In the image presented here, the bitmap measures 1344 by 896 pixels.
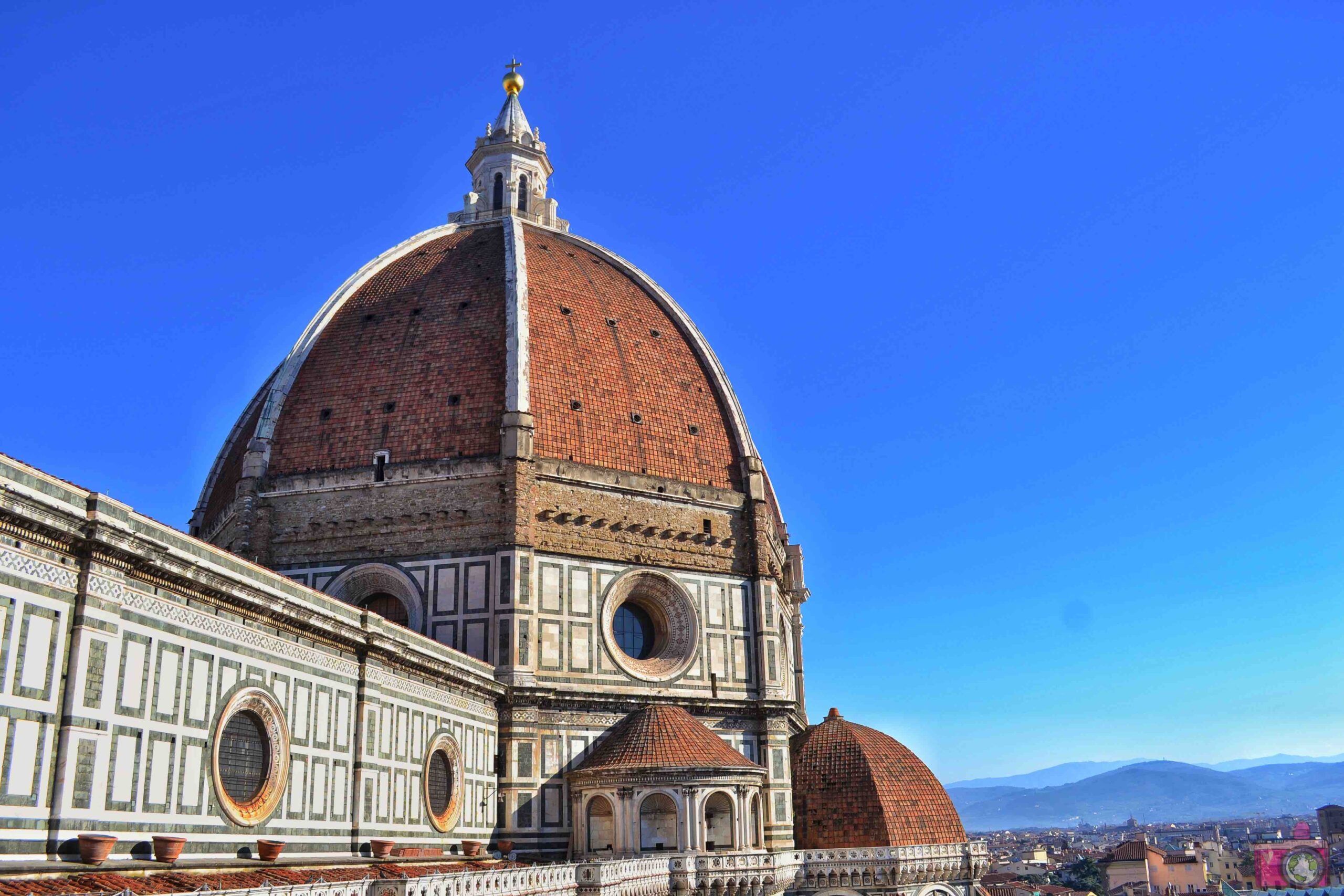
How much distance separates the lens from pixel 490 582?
114 feet

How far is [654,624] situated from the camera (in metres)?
38.4

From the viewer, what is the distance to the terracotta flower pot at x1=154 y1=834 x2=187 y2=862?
18219 millimetres

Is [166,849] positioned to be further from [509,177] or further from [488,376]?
[509,177]

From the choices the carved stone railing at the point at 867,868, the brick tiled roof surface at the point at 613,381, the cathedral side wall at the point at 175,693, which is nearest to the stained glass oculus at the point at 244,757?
the cathedral side wall at the point at 175,693

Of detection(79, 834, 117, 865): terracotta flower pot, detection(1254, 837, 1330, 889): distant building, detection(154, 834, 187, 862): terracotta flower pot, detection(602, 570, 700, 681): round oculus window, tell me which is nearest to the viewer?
detection(79, 834, 117, 865): terracotta flower pot

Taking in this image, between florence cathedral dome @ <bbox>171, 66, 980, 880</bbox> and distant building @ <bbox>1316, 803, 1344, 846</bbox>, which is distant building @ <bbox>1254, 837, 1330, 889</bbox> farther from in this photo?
florence cathedral dome @ <bbox>171, 66, 980, 880</bbox>

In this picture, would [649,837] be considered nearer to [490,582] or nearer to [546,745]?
[546,745]

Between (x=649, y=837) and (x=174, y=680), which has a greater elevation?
(x=174, y=680)

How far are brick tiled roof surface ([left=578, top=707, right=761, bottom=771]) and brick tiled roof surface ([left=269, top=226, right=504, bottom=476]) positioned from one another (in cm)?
923

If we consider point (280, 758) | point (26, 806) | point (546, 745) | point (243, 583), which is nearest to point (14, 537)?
point (26, 806)

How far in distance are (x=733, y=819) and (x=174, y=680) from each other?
58.6 feet

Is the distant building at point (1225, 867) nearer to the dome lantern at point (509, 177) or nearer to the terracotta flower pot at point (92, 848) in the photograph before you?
the dome lantern at point (509, 177)

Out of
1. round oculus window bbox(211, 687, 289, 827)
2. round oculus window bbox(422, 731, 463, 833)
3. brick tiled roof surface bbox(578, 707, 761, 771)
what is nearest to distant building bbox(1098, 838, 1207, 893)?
brick tiled roof surface bbox(578, 707, 761, 771)

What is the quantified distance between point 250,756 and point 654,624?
1782 cm
